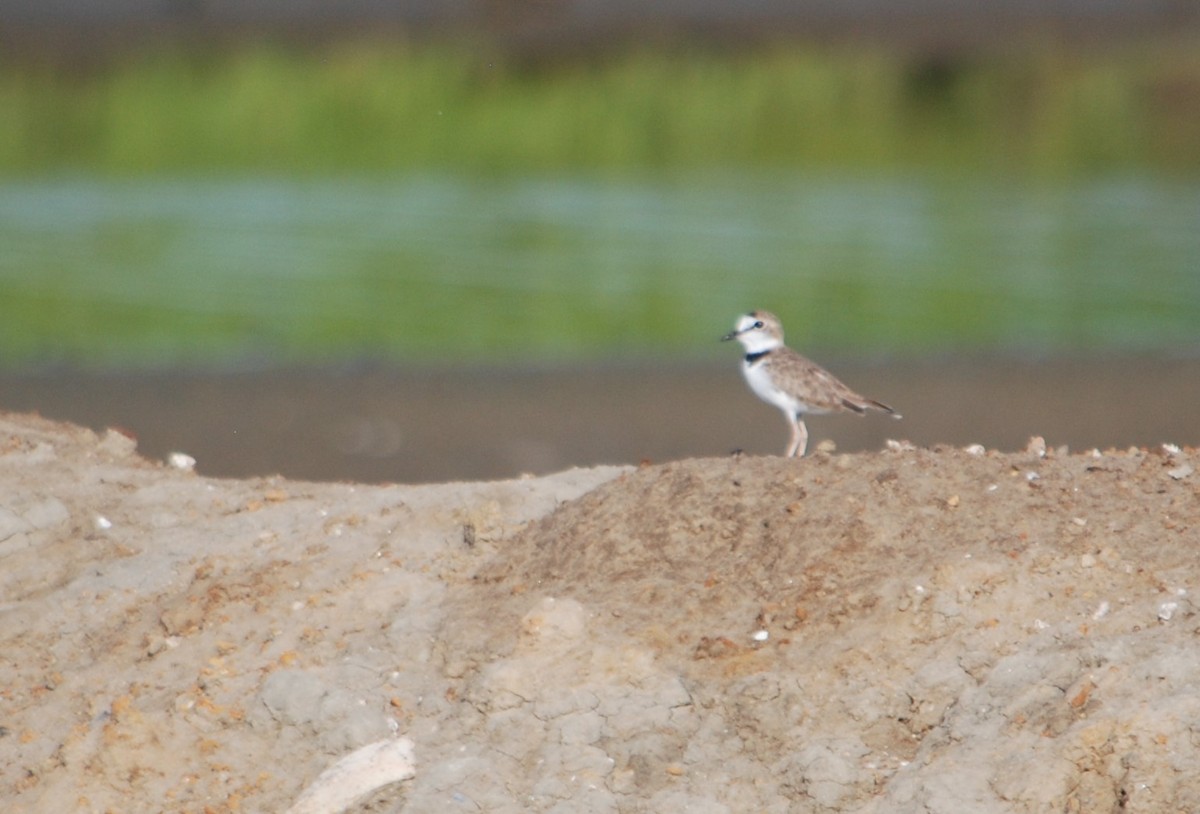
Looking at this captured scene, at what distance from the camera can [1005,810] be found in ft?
17.1

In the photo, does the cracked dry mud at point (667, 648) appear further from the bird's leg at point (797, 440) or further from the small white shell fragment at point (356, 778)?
the bird's leg at point (797, 440)

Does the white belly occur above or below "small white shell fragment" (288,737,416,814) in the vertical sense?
above

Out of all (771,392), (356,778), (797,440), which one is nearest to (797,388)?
(771,392)

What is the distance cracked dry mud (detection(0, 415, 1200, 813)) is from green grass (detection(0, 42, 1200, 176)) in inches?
590

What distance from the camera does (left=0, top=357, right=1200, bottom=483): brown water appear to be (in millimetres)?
12539

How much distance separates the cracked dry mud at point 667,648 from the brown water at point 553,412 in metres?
5.45

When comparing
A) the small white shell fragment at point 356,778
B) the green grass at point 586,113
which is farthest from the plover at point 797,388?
the green grass at point 586,113

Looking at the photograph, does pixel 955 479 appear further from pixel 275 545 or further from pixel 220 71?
pixel 220 71

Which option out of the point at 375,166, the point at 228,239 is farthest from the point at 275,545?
the point at 375,166

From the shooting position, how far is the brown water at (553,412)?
494 inches

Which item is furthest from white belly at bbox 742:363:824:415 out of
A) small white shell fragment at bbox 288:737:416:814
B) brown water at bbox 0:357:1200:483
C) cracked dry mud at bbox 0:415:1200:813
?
brown water at bbox 0:357:1200:483

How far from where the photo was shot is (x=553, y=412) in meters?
13.5

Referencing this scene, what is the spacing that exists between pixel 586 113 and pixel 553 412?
9915 millimetres

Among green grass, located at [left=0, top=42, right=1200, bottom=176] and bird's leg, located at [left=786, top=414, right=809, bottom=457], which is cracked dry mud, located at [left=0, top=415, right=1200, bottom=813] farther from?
green grass, located at [left=0, top=42, right=1200, bottom=176]
